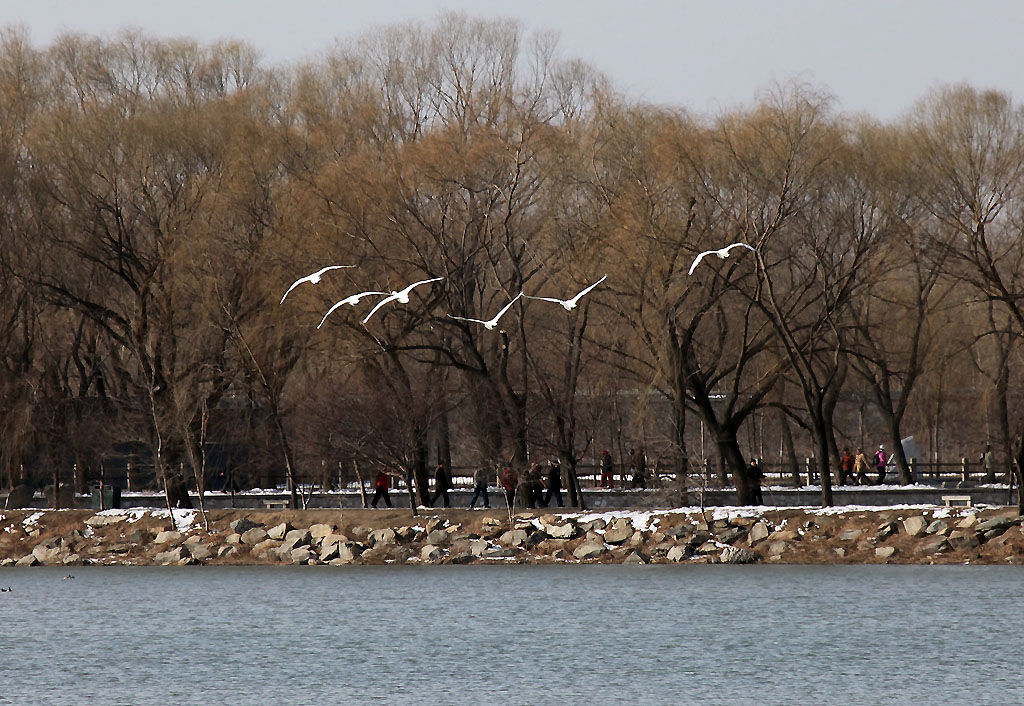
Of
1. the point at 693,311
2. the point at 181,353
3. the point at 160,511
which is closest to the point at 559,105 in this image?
the point at 693,311

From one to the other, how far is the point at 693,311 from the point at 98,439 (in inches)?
813

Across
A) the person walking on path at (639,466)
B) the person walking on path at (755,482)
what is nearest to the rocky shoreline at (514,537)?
the person walking on path at (755,482)

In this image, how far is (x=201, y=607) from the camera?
3122 cm

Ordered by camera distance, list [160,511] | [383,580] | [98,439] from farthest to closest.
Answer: [98,439] → [160,511] → [383,580]

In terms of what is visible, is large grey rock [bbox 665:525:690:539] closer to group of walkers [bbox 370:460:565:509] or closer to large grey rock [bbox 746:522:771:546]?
large grey rock [bbox 746:522:771:546]

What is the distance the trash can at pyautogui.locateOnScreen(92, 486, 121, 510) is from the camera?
45.2 m

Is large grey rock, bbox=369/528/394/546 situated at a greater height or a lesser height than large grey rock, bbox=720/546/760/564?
greater

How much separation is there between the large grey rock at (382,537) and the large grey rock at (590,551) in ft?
15.6

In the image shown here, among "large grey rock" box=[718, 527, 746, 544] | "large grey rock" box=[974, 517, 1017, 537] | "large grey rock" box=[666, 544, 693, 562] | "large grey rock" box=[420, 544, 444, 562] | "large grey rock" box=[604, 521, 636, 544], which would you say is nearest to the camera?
"large grey rock" box=[974, 517, 1017, 537]

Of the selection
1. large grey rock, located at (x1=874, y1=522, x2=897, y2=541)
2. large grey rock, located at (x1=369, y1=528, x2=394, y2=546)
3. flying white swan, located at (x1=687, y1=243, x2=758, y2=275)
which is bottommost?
large grey rock, located at (x1=874, y1=522, x2=897, y2=541)

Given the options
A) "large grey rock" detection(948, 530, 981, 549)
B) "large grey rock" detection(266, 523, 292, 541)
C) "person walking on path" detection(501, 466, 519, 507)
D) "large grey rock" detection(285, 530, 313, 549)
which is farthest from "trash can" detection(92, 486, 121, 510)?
"large grey rock" detection(948, 530, 981, 549)

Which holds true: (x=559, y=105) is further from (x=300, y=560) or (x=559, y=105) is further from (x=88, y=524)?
(x=88, y=524)

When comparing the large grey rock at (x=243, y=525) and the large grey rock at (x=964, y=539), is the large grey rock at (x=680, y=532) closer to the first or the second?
the large grey rock at (x=964, y=539)

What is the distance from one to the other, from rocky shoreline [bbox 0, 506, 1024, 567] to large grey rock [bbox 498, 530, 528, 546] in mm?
24
